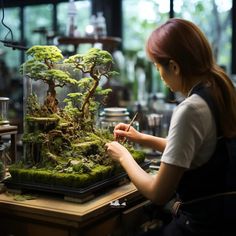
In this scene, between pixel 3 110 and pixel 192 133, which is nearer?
pixel 192 133

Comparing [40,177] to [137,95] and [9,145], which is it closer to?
[9,145]

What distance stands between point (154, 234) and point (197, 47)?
0.71 m

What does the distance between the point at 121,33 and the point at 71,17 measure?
177 cm

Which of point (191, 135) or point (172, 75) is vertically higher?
point (172, 75)

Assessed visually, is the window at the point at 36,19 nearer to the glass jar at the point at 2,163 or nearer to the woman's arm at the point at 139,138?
the glass jar at the point at 2,163

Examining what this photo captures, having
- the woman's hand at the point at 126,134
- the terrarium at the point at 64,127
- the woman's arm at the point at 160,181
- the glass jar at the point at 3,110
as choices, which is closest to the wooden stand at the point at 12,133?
the glass jar at the point at 3,110

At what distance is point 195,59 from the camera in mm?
1396

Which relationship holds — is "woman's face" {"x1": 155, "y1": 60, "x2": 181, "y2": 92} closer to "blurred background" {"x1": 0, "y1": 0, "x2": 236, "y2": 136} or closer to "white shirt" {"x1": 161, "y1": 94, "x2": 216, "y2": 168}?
"white shirt" {"x1": 161, "y1": 94, "x2": 216, "y2": 168}

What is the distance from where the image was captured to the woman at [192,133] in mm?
1332

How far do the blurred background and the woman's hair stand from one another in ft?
8.13

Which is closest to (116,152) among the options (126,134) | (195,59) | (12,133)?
(126,134)

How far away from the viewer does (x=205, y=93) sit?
1.38 metres

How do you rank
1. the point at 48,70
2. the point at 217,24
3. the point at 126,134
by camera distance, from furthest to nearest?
the point at 217,24 → the point at 126,134 → the point at 48,70

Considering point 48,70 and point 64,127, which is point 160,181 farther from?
point 48,70
